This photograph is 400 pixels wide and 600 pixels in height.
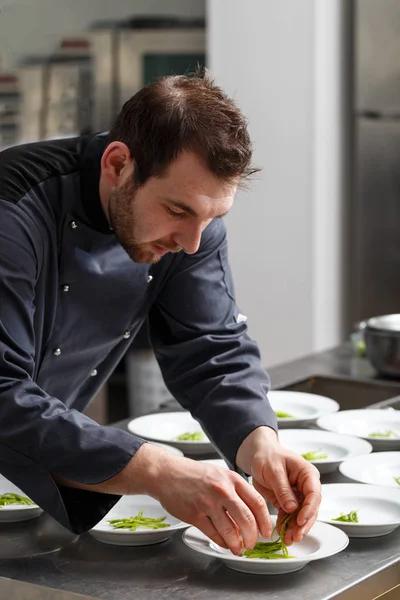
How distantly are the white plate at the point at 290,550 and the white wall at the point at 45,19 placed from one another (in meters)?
3.68

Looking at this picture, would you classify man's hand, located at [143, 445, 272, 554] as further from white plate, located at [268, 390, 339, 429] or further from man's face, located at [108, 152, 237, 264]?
white plate, located at [268, 390, 339, 429]

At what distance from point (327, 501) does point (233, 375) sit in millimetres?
332

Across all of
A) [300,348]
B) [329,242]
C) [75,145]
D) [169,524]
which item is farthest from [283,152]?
[169,524]

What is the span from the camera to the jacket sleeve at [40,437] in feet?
5.69

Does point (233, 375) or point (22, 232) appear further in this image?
point (233, 375)

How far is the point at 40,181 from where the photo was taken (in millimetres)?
2018

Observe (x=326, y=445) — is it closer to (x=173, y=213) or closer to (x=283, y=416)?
(x=283, y=416)

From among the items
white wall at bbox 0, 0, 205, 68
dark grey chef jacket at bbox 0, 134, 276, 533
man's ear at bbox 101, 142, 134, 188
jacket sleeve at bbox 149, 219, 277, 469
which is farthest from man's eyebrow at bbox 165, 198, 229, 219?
white wall at bbox 0, 0, 205, 68

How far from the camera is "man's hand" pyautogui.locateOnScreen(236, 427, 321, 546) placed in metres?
1.75

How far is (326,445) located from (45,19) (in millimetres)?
3368

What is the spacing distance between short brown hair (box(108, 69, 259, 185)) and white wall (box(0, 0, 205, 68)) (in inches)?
128

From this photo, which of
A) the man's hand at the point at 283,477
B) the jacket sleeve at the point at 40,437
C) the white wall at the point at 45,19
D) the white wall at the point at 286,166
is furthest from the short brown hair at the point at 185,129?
the white wall at the point at 45,19

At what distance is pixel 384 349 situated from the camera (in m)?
3.03

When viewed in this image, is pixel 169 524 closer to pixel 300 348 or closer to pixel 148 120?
pixel 148 120
